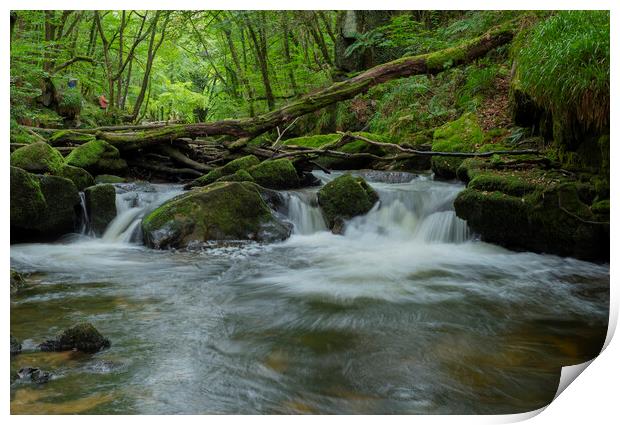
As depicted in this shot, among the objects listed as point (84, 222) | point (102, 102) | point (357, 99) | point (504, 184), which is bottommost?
point (84, 222)

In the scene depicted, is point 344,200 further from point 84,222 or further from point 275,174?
point 84,222

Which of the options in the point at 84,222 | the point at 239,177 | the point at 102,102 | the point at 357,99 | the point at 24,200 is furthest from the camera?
the point at 102,102

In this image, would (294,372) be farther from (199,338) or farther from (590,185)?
(590,185)

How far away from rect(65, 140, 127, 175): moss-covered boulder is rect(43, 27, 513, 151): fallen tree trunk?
208 mm

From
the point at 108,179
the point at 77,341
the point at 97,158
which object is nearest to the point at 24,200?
the point at 108,179

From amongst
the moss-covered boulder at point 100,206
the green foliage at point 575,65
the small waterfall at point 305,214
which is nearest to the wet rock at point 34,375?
the moss-covered boulder at point 100,206

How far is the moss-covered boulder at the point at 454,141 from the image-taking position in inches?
263

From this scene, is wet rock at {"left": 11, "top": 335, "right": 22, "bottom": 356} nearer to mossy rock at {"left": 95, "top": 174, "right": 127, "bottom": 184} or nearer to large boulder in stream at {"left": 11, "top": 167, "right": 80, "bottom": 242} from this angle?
large boulder in stream at {"left": 11, "top": 167, "right": 80, "bottom": 242}

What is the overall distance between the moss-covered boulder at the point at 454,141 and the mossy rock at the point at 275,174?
2051 millimetres

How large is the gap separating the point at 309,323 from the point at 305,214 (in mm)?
3031

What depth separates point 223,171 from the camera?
695 centimetres

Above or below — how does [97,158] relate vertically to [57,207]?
above

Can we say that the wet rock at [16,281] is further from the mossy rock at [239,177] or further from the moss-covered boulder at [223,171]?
the moss-covered boulder at [223,171]
